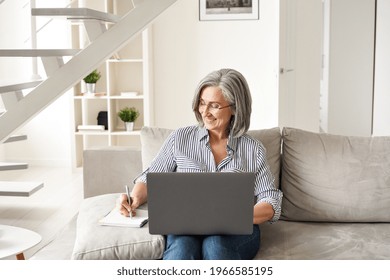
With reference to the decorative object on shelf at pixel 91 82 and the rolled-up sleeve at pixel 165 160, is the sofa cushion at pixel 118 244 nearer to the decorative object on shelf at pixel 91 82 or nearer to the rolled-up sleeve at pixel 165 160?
the rolled-up sleeve at pixel 165 160

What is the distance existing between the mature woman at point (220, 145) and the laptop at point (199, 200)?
1.25 feet

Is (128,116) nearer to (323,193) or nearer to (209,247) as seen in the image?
(323,193)

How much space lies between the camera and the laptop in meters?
2.49

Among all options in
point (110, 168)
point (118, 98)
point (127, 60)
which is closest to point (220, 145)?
point (110, 168)

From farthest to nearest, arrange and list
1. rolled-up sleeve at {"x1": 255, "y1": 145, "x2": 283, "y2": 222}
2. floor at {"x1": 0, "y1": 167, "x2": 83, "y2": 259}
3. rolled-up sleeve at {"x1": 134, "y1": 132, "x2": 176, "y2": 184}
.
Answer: floor at {"x1": 0, "y1": 167, "x2": 83, "y2": 259}
rolled-up sleeve at {"x1": 134, "y1": 132, "x2": 176, "y2": 184}
rolled-up sleeve at {"x1": 255, "y1": 145, "x2": 283, "y2": 222}

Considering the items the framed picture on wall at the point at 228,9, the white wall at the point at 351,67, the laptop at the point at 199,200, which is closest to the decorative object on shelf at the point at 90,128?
the framed picture on wall at the point at 228,9

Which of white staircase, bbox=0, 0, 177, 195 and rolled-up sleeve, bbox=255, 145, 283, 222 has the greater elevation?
white staircase, bbox=0, 0, 177, 195

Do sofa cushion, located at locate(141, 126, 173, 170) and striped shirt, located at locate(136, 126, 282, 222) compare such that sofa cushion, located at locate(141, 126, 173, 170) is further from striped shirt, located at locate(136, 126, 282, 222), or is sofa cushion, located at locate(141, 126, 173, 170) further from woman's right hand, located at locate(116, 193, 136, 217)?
woman's right hand, located at locate(116, 193, 136, 217)

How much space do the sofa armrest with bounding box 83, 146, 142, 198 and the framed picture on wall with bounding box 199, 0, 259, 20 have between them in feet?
11.1

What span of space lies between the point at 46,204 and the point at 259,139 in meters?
2.71

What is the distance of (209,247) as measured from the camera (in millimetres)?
2654

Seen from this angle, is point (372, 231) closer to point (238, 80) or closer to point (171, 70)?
point (238, 80)

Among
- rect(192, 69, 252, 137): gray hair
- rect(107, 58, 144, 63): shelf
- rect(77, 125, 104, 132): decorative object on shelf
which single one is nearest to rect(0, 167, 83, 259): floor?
rect(77, 125, 104, 132): decorative object on shelf
